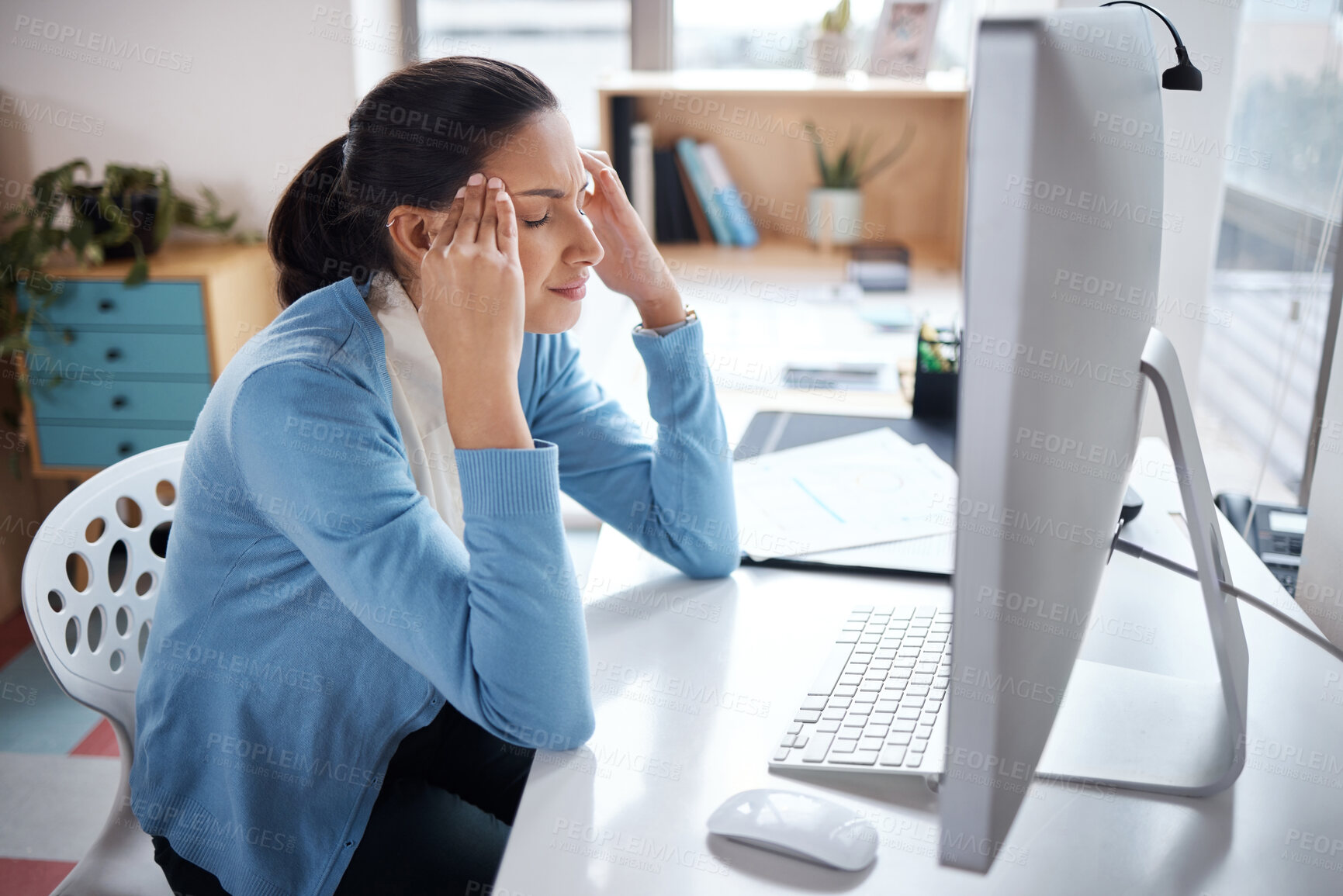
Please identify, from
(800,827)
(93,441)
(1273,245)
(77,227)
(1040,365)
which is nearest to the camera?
(1040,365)

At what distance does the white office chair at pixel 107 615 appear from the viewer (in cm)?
105

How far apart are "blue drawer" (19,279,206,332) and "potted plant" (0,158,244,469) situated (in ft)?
0.09

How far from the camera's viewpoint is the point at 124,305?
2.42m

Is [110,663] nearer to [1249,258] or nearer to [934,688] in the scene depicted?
[934,688]

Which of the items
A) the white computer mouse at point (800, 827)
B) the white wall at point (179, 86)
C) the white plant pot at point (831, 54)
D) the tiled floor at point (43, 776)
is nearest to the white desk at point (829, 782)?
the white computer mouse at point (800, 827)

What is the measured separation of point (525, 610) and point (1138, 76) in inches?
22.7

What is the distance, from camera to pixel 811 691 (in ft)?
3.01

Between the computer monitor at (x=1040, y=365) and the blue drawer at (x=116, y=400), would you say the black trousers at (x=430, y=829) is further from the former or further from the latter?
the blue drawer at (x=116, y=400)

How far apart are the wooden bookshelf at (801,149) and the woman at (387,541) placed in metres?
1.68

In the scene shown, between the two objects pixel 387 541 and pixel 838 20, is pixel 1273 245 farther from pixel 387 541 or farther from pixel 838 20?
pixel 387 541

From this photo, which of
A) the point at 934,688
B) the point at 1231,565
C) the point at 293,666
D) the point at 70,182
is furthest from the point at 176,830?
the point at 70,182

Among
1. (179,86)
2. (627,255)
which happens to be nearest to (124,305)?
(179,86)

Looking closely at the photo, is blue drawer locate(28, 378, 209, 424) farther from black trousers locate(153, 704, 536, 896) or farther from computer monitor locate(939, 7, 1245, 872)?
computer monitor locate(939, 7, 1245, 872)

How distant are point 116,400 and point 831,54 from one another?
6.30 ft
